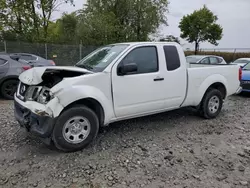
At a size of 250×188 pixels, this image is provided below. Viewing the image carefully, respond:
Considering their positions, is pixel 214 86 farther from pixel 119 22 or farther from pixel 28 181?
pixel 119 22

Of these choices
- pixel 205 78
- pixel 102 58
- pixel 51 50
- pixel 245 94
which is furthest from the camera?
pixel 51 50

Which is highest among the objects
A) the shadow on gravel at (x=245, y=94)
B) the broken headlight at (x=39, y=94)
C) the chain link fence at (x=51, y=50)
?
the chain link fence at (x=51, y=50)

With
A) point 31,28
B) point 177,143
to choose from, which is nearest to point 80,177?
point 177,143

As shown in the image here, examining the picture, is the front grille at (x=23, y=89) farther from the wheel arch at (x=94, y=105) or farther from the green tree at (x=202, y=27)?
the green tree at (x=202, y=27)

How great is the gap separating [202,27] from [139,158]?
32.0 metres

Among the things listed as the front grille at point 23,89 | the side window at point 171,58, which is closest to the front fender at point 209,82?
the side window at point 171,58

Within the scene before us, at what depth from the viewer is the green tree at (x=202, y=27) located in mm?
31438

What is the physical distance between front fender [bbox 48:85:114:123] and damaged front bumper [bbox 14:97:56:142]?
0.50 feet

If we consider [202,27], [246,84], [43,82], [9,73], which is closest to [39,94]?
[43,82]

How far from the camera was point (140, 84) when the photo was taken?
404cm

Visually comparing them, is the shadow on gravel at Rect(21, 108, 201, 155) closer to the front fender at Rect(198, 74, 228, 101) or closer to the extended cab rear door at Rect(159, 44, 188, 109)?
the extended cab rear door at Rect(159, 44, 188, 109)

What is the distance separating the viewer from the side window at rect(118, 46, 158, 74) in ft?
13.3

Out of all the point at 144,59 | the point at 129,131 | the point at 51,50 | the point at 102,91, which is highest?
the point at 51,50

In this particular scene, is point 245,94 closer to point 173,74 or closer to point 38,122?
point 173,74
